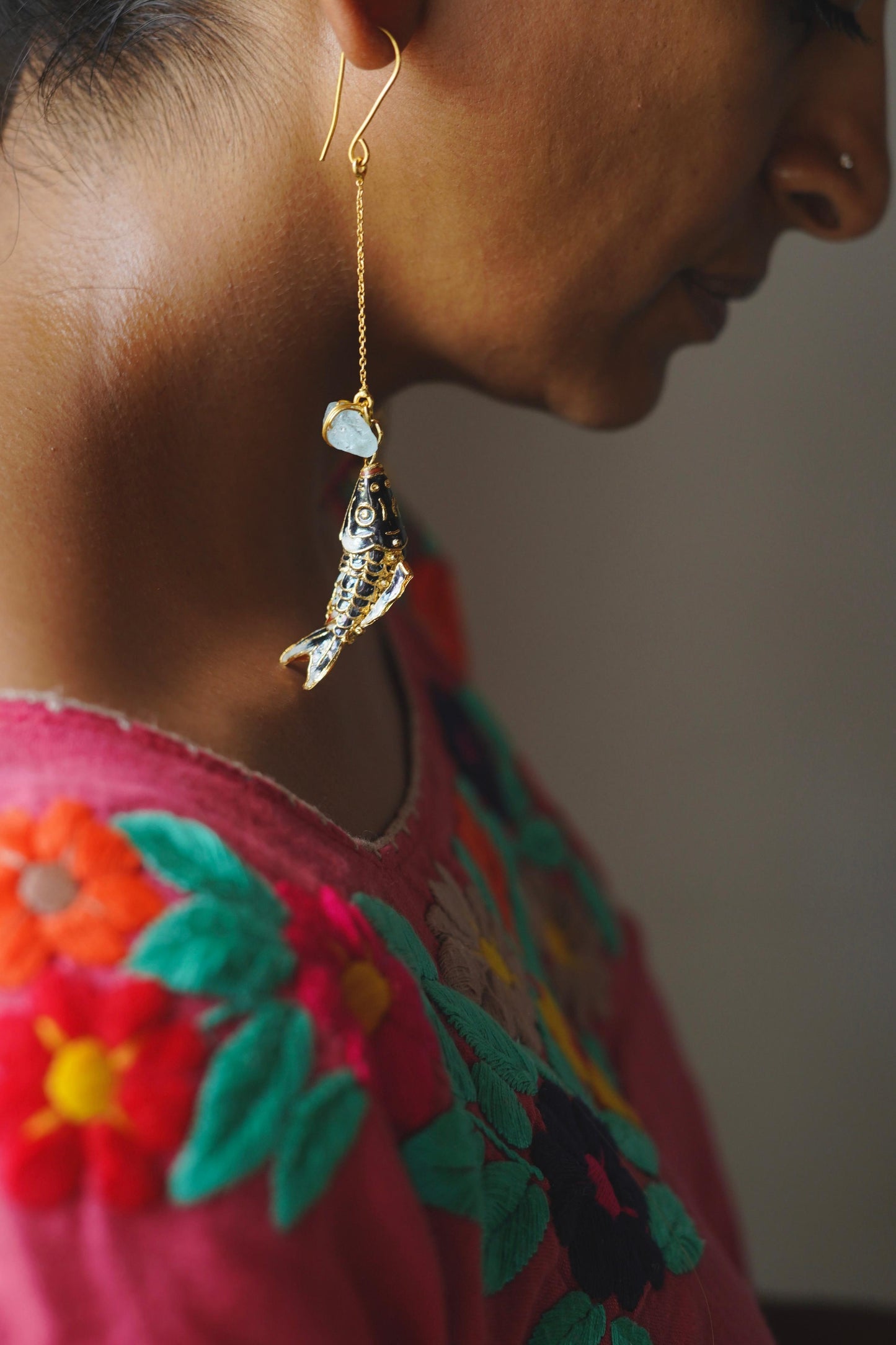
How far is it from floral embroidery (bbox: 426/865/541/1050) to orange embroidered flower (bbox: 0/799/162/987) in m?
0.20

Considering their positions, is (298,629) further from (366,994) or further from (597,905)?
(597,905)

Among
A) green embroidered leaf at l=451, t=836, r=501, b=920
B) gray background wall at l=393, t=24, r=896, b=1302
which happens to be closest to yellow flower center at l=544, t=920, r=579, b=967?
green embroidered leaf at l=451, t=836, r=501, b=920

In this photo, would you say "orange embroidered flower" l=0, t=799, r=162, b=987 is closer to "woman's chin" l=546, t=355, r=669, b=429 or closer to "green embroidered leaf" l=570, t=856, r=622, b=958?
"woman's chin" l=546, t=355, r=669, b=429

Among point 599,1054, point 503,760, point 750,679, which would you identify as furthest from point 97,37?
point 750,679

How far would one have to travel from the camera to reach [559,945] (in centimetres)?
89

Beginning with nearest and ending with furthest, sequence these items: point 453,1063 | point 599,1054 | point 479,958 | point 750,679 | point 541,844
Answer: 1. point 453,1063
2. point 479,958
3. point 599,1054
4. point 541,844
5. point 750,679

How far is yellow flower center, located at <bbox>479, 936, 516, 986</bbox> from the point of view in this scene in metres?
0.64

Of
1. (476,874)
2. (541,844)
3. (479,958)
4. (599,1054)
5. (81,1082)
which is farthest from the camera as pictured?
(541,844)

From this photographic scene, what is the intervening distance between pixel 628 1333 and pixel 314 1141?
0.25m

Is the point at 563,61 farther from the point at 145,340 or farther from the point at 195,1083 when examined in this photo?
the point at 195,1083

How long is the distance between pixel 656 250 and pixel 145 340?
0.30 metres

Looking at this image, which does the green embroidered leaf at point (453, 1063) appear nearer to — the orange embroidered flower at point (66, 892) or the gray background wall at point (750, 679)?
the orange embroidered flower at point (66, 892)

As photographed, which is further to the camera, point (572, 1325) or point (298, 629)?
point (298, 629)

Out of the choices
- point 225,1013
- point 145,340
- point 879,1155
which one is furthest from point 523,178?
point 879,1155
